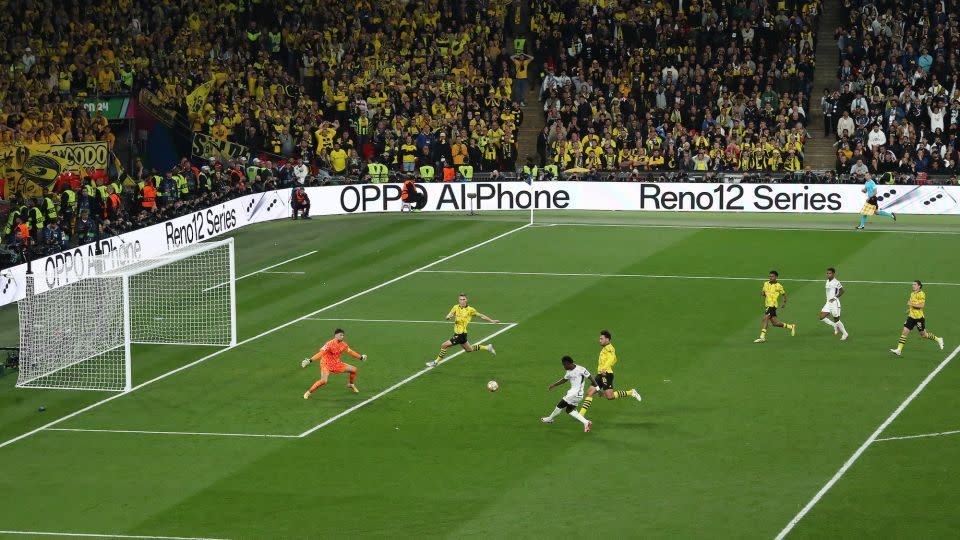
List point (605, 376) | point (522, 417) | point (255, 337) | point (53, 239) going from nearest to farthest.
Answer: point (605, 376) → point (522, 417) → point (255, 337) → point (53, 239)

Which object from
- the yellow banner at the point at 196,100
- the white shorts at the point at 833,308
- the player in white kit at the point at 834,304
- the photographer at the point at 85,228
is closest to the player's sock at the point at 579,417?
the player in white kit at the point at 834,304

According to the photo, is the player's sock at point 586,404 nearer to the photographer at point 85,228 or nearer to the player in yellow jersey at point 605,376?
the player in yellow jersey at point 605,376

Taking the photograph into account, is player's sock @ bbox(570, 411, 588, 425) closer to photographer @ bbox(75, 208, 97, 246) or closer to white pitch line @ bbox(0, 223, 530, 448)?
white pitch line @ bbox(0, 223, 530, 448)

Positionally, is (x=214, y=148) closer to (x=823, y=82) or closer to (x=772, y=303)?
(x=823, y=82)

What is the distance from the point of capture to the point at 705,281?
38750mm

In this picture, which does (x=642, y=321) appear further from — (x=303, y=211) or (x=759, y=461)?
(x=303, y=211)

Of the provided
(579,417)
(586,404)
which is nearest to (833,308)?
(586,404)

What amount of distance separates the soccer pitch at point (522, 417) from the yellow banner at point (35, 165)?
7332 mm

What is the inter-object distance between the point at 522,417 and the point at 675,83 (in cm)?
3063

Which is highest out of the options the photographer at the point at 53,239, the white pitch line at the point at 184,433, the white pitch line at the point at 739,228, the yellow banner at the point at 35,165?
the yellow banner at the point at 35,165

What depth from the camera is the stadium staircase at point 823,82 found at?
53.8 meters

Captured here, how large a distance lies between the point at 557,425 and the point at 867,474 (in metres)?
5.52

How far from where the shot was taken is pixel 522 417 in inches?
1043

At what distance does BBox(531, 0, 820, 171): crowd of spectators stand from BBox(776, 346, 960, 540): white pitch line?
865 inches
